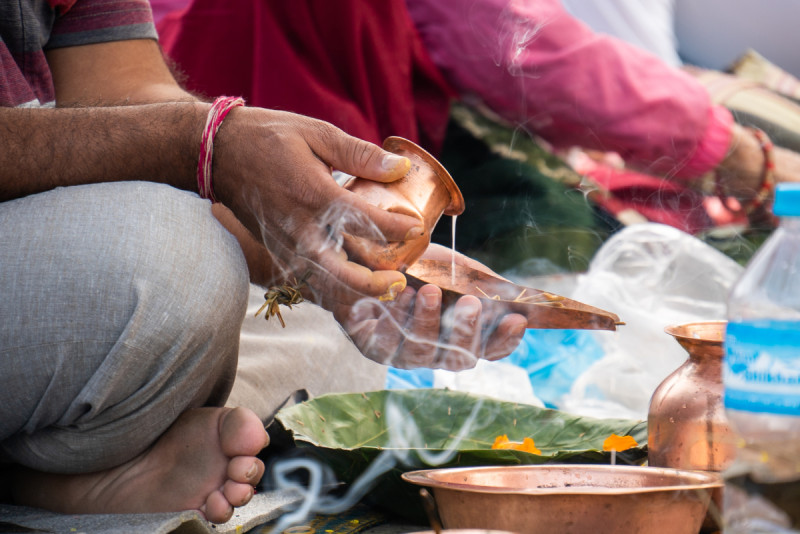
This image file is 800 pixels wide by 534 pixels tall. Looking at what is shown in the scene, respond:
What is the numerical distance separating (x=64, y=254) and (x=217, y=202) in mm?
327

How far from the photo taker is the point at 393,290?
5.08 feet

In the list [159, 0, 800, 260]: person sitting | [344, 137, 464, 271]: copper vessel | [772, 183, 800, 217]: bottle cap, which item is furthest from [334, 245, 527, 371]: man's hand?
[159, 0, 800, 260]: person sitting

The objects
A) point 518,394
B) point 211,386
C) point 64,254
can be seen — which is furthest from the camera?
point 518,394

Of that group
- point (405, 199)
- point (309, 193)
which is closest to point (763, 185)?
point (405, 199)

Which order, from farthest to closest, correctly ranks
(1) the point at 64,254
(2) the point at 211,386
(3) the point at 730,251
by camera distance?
(3) the point at 730,251 < (2) the point at 211,386 < (1) the point at 64,254

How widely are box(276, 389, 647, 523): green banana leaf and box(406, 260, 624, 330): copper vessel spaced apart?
27 centimetres

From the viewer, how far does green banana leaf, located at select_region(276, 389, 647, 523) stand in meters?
1.70

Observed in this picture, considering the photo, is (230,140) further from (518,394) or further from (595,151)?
(595,151)

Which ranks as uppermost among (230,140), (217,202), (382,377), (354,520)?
(230,140)

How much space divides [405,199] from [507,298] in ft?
1.10

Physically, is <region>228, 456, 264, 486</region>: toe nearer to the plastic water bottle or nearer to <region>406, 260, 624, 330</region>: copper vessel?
<region>406, 260, 624, 330</region>: copper vessel

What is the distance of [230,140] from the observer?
160 cm

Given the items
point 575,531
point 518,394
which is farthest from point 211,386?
point 518,394

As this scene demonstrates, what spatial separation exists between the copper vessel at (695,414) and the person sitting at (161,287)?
12.5 inches
